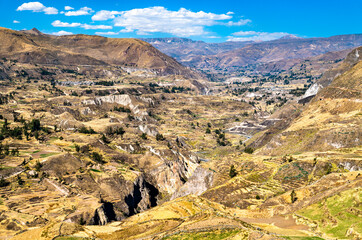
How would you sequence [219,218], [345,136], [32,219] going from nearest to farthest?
[219,218] → [32,219] → [345,136]

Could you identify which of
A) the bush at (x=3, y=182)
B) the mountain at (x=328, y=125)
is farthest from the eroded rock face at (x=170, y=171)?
the bush at (x=3, y=182)

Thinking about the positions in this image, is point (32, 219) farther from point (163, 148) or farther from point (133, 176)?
point (163, 148)

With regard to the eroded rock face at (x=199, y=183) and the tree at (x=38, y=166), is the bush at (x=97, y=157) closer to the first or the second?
the tree at (x=38, y=166)

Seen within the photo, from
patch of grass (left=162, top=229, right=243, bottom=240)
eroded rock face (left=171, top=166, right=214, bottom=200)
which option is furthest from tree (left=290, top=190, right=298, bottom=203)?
eroded rock face (left=171, top=166, right=214, bottom=200)

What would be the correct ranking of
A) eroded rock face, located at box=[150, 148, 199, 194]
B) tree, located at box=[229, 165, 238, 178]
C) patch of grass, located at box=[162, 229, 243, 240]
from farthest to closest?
eroded rock face, located at box=[150, 148, 199, 194] < tree, located at box=[229, 165, 238, 178] < patch of grass, located at box=[162, 229, 243, 240]

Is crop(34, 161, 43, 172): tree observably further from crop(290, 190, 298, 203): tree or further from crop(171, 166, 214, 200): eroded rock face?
crop(290, 190, 298, 203): tree

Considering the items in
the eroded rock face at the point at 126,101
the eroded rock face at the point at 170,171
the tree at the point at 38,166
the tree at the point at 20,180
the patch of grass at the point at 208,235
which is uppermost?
the eroded rock face at the point at 126,101

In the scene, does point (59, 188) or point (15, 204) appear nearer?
point (15, 204)

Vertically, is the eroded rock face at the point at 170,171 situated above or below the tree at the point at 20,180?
below

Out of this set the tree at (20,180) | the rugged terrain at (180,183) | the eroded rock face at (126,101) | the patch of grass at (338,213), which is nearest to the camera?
the patch of grass at (338,213)

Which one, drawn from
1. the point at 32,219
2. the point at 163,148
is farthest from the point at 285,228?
the point at 163,148

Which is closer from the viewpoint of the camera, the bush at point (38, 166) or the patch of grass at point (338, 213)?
the patch of grass at point (338, 213)
